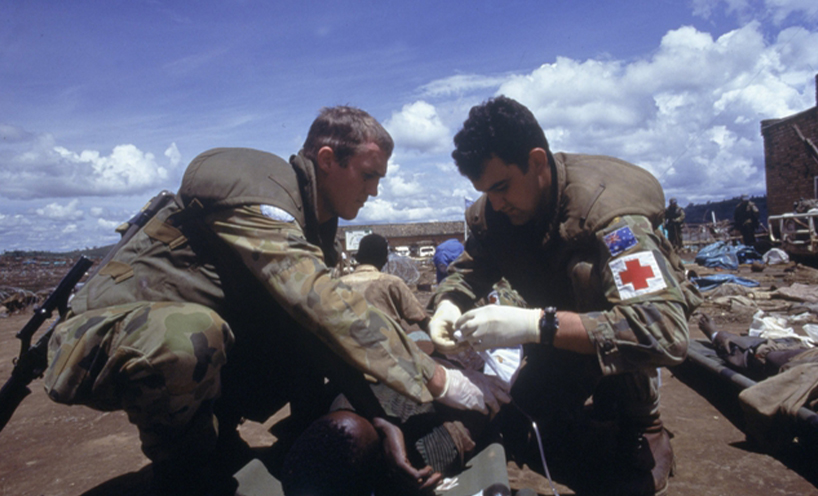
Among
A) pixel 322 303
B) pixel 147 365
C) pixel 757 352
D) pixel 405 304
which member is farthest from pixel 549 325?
pixel 757 352

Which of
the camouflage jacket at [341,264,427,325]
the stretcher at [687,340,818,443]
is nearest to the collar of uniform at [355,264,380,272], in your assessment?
the camouflage jacket at [341,264,427,325]

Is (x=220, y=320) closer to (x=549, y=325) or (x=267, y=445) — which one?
(x=267, y=445)

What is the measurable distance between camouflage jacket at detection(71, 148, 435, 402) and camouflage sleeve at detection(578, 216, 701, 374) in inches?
26.7

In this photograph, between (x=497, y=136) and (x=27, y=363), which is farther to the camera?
(x=497, y=136)

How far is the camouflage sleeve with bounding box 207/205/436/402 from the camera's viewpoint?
1805mm

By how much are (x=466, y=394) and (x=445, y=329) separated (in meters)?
0.49

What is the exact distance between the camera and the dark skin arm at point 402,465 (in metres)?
1.65

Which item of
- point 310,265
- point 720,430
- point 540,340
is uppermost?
point 310,265

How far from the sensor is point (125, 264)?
202 centimetres

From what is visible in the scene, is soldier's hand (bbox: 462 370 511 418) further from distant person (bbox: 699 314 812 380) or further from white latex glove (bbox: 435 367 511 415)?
distant person (bbox: 699 314 812 380)

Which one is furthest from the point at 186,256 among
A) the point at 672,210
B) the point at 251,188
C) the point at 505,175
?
the point at 672,210

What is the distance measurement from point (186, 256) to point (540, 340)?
58.5 inches

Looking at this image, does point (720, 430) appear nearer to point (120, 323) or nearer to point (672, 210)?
point (120, 323)

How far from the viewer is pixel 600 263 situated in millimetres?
2094
